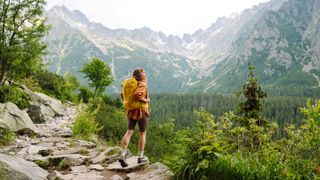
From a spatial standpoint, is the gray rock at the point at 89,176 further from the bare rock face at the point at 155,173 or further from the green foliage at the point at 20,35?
the green foliage at the point at 20,35

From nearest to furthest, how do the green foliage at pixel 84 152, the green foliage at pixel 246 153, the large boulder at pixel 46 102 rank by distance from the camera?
the green foliage at pixel 246 153
the green foliage at pixel 84 152
the large boulder at pixel 46 102

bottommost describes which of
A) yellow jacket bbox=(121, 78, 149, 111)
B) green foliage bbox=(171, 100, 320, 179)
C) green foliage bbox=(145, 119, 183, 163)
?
green foliage bbox=(145, 119, 183, 163)

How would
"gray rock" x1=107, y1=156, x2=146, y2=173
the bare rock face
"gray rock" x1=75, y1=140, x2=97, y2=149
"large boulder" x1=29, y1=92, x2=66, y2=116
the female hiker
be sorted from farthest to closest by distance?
"large boulder" x1=29, y1=92, x2=66, y2=116 < "gray rock" x1=75, y1=140, x2=97, y2=149 < the female hiker < "gray rock" x1=107, y1=156, x2=146, y2=173 < the bare rock face

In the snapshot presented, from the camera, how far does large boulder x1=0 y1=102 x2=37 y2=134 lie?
14445 mm

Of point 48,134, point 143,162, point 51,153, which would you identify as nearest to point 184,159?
point 143,162

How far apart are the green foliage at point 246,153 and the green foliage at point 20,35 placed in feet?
34.9

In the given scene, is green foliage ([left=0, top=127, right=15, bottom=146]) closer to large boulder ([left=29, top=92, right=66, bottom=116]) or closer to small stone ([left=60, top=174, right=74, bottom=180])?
small stone ([left=60, top=174, right=74, bottom=180])

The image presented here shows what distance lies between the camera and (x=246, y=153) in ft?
21.8

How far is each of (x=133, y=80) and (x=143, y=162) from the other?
2383 mm

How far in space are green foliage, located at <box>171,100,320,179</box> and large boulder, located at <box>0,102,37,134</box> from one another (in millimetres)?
9502

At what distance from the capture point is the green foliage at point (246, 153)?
18.0 ft

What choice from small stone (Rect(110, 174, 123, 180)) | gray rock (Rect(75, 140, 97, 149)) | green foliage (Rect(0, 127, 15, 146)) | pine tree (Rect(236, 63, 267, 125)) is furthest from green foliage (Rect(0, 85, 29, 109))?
pine tree (Rect(236, 63, 267, 125))

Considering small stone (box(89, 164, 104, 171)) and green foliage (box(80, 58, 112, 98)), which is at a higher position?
green foliage (box(80, 58, 112, 98))

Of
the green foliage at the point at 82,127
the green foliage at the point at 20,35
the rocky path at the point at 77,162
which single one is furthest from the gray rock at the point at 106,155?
the green foliage at the point at 20,35
